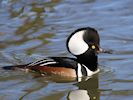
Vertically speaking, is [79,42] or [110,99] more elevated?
[79,42]

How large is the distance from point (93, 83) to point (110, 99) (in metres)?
1.01

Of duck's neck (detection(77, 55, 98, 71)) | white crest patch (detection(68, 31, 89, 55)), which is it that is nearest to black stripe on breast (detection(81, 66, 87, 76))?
duck's neck (detection(77, 55, 98, 71))

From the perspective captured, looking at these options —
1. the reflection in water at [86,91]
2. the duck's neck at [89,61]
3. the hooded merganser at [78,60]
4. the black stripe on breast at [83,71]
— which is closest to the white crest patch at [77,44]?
the hooded merganser at [78,60]

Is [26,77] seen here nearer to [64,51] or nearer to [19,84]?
[19,84]

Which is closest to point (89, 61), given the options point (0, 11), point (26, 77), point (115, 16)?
point (26, 77)

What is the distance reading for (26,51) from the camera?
1069cm

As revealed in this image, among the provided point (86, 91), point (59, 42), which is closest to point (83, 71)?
point (86, 91)

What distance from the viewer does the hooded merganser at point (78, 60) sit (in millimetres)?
9250

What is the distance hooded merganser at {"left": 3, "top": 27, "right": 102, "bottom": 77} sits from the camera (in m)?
9.25

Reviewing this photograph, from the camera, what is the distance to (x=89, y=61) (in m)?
9.42

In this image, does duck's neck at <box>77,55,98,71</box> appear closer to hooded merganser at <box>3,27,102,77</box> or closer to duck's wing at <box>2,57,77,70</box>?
hooded merganser at <box>3,27,102,77</box>

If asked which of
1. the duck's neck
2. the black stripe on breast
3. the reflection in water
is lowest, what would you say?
the reflection in water

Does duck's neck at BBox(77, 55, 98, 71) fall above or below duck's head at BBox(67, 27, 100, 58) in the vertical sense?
below

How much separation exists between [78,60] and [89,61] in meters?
0.18
